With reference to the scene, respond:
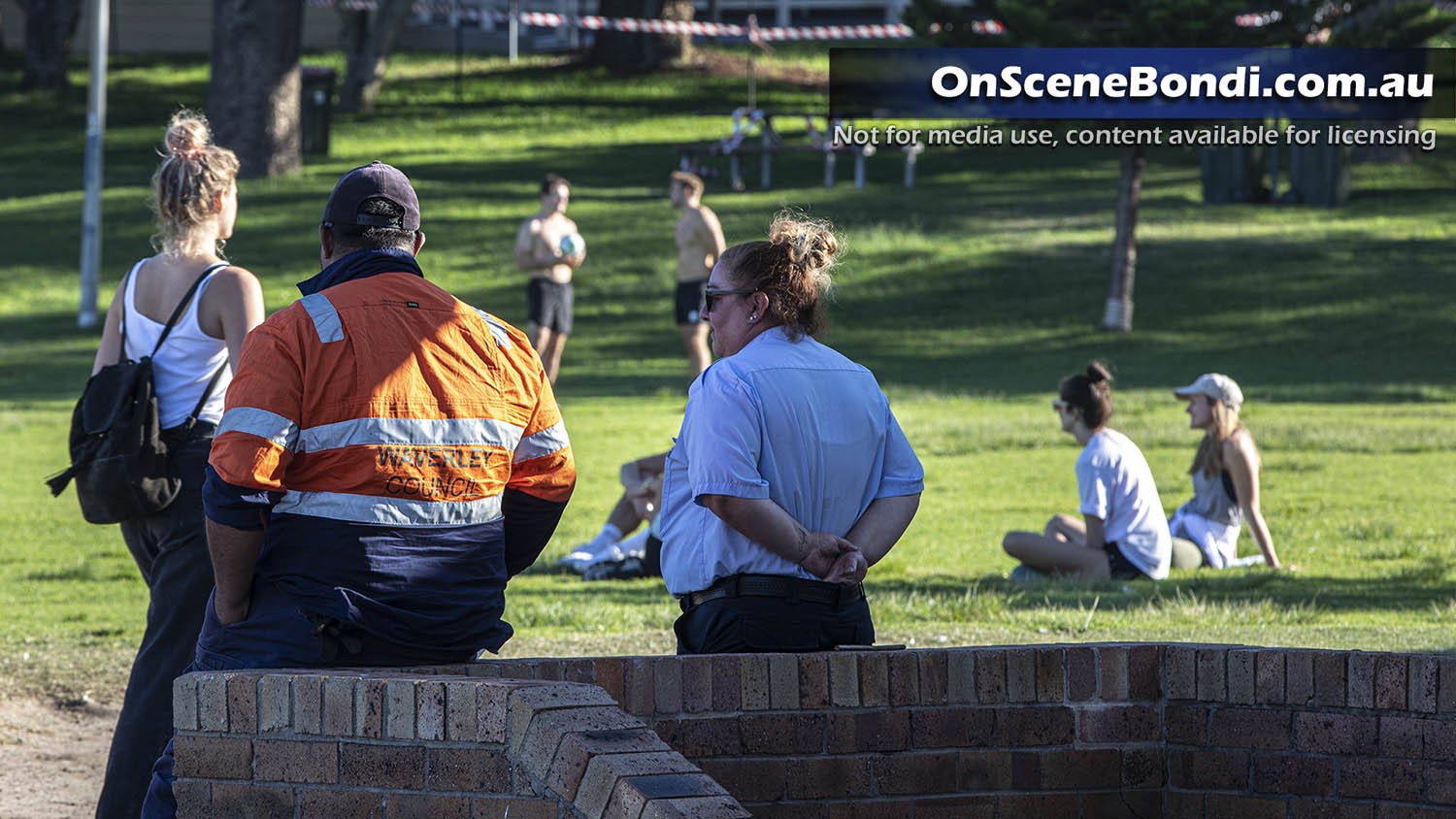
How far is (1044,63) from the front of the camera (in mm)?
20391

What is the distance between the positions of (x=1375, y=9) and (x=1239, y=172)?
434cm

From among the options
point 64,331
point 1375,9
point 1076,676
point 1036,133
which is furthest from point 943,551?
point 1375,9

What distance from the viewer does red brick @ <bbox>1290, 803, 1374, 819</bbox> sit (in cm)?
387

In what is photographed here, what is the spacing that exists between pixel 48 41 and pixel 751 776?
42.1 m

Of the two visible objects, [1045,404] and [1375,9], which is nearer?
[1045,404]

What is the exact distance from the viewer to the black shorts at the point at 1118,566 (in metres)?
9.33

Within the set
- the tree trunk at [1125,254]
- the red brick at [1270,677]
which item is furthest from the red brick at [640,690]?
the tree trunk at [1125,254]

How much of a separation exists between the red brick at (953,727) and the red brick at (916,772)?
0.03 m

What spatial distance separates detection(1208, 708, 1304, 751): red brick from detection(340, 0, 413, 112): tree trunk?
36.0 metres

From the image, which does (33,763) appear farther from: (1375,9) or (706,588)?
(1375,9)

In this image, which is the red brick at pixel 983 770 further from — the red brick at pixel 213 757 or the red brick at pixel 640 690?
the red brick at pixel 213 757

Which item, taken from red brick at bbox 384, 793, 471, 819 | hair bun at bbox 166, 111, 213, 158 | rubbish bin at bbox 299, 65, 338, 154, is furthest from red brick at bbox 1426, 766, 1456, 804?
rubbish bin at bbox 299, 65, 338, 154

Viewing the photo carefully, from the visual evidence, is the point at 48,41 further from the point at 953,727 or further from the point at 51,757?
the point at 953,727

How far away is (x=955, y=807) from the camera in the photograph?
3900 millimetres
